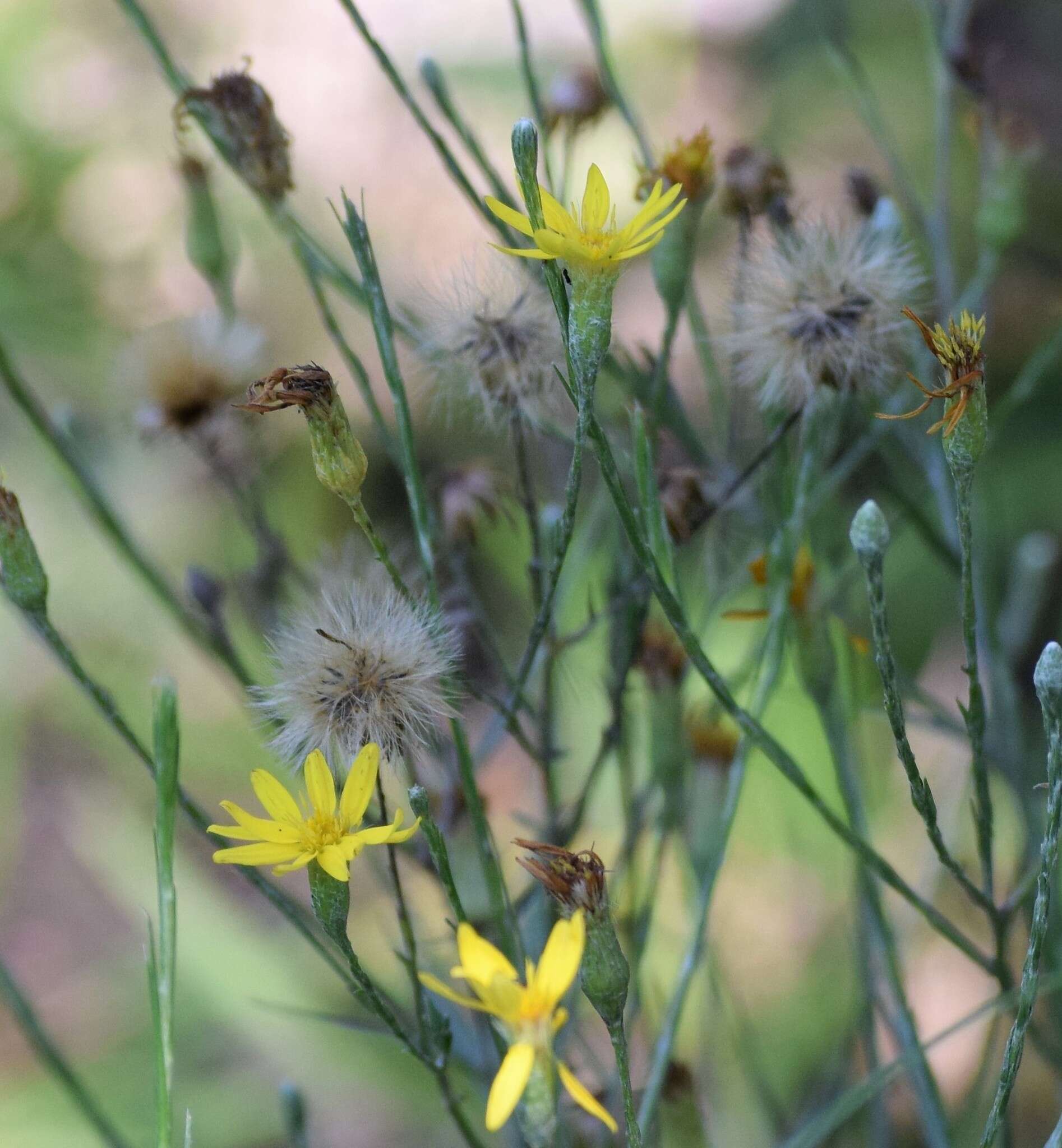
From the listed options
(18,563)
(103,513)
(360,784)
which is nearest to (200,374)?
(103,513)

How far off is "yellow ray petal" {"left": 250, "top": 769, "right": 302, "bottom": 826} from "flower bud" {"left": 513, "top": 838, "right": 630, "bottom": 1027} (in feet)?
0.22

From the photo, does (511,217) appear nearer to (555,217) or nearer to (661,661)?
(555,217)

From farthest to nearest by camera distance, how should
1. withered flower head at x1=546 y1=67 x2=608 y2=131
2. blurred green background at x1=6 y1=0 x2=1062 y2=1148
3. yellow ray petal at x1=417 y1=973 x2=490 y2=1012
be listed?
1. blurred green background at x1=6 y1=0 x2=1062 y2=1148
2. withered flower head at x1=546 y1=67 x2=608 y2=131
3. yellow ray petal at x1=417 y1=973 x2=490 y2=1012

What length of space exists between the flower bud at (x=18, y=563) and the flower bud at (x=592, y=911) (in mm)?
184

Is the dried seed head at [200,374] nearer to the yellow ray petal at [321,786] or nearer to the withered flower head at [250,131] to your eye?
the withered flower head at [250,131]

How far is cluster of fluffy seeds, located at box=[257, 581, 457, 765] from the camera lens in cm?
40

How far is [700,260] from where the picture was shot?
69.7 inches

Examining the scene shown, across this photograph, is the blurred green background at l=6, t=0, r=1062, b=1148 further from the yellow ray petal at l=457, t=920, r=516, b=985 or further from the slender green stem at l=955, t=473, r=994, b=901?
the yellow ray petal at l=457, t=920, r=516, b=985

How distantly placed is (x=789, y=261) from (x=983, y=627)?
208 millimetres

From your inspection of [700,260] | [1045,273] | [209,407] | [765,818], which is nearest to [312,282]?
[209,407]

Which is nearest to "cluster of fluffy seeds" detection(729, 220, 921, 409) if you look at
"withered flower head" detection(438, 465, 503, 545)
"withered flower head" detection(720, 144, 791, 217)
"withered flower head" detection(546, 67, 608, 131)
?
"withered flower head" detection(720, 144, 791, 217)

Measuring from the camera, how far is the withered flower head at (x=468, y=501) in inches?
23.0

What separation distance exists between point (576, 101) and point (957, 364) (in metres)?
0.43

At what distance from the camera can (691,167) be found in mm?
528
